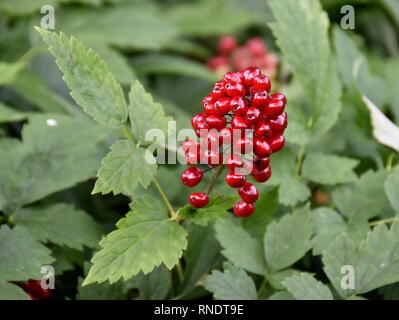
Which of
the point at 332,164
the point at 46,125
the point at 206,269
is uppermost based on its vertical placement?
the point at 46,125

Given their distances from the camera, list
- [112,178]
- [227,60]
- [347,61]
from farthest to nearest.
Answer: [227,60], [347,61], [112,178]

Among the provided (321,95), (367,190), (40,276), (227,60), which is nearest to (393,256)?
(367,190)

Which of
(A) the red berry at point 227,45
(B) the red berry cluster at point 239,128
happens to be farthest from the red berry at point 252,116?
(A) the red berry at point 227,45

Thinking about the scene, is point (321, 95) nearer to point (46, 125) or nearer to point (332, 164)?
point (332, 164)

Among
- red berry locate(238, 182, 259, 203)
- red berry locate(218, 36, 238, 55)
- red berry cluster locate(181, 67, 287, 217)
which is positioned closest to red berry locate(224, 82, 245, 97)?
red berry cluster locate(181, 67, 287, 217)

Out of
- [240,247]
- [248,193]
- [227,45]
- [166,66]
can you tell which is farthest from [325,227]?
[227,45]

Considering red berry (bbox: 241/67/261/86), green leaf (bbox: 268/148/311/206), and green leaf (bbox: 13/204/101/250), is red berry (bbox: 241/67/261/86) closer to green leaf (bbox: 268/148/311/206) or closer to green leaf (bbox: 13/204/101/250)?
green leaf (bbox: 268/148/311/206)
